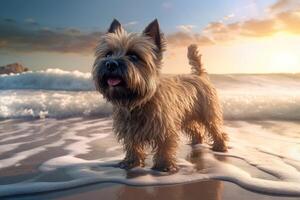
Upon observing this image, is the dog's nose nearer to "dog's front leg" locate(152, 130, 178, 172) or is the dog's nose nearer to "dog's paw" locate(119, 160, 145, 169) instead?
"dog's front leg" locate(152, 130, 178, 172)

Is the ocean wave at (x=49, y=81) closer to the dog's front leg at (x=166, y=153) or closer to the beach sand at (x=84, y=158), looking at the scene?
the beach sand at (x=84, y=158)

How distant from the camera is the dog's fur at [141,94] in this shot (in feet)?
15.0

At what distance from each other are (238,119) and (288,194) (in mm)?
5505

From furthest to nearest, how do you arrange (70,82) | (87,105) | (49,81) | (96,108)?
(49,81) < (70,82) < (87,105) < (96,108)

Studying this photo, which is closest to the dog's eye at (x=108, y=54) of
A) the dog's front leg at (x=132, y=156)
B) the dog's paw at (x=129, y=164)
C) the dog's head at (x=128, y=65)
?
the dog's head at (x=128, y=65)

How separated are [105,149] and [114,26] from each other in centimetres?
187

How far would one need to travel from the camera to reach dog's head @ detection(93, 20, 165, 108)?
14.7 feet

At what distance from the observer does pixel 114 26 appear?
5051mm

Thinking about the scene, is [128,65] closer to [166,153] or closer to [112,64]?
[112,64]

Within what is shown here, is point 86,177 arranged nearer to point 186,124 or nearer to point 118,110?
point 118,110

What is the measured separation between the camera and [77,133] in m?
A: 7.29

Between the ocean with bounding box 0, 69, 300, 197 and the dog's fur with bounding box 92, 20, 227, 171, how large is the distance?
0.97 ft

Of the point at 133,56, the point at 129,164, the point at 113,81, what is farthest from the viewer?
the point at 129,164

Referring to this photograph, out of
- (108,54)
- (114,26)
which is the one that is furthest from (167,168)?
(114,26)
